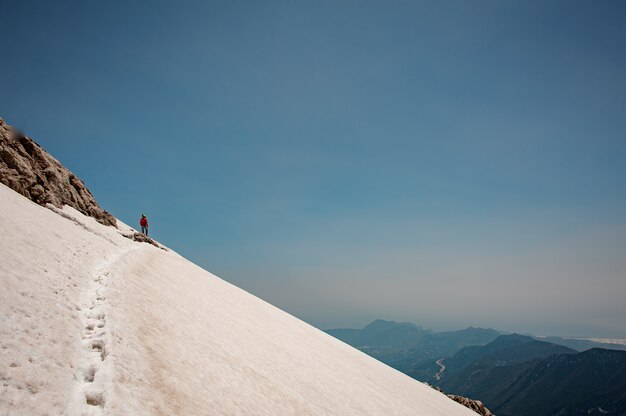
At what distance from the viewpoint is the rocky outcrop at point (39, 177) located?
2756cm

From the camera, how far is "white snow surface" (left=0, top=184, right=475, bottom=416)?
762cm

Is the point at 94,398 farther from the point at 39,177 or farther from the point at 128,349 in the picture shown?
the point at 39,177

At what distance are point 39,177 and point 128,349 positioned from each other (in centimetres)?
3036

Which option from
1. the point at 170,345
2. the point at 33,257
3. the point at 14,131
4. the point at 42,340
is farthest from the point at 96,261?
the point at 14,131

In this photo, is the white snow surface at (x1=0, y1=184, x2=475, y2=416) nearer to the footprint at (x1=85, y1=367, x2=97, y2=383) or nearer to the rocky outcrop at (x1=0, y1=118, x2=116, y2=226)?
the footprint at (x1=85, y1=367, x2=97, y2=383)

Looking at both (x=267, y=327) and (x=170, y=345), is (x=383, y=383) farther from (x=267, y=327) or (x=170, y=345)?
(x=170, y=345)

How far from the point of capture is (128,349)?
391 inches

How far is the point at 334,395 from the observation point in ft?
56.4

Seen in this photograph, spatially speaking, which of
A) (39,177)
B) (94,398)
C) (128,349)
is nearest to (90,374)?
(94,398)

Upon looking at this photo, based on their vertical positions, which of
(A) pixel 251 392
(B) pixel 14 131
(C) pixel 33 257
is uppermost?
(B) pixel 14 131

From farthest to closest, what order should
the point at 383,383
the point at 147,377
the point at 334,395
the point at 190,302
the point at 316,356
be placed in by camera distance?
the point at 383,383 → the point at 316,356 → the point at 190,302 → the point at 334,395 → the point at 147,377

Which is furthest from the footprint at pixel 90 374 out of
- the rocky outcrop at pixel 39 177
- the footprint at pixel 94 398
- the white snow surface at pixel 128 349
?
the rocky outcrop at pixel 39 177

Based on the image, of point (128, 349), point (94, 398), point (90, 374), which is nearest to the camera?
point (94, 398)

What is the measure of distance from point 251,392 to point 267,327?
40.0 feet
